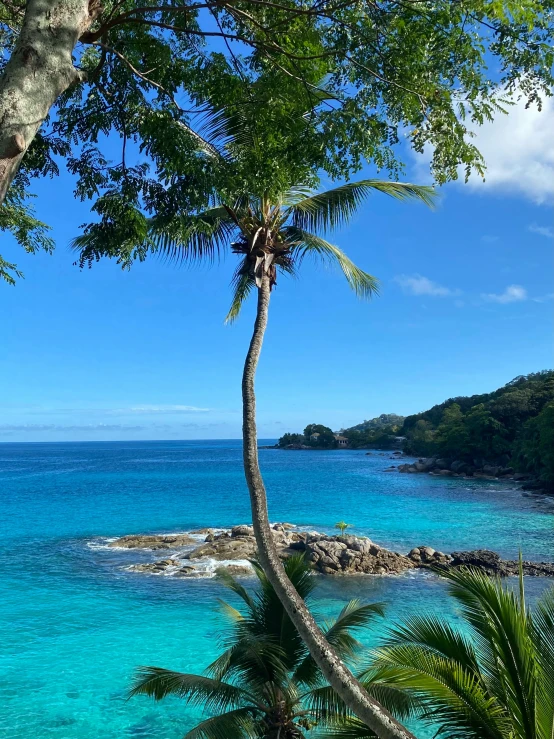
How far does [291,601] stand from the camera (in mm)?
4781

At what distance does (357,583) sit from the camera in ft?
70.4

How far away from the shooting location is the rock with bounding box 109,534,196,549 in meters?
28.4

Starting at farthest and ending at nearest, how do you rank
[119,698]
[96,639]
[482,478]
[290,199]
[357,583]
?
[482,478] → [357,583] → [96,639] → [119,698] → [290,199]

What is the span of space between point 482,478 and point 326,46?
67.3 m

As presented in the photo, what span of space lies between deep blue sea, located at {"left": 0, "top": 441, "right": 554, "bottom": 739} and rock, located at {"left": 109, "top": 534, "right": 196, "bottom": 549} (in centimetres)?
131

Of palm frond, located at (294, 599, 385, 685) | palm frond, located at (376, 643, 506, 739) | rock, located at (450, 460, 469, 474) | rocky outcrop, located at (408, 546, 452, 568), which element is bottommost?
rocky outcrop, located at (408, 546, 452, 568)

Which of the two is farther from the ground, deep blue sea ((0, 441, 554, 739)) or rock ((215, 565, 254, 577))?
rock ((215, 565, 254, 577))

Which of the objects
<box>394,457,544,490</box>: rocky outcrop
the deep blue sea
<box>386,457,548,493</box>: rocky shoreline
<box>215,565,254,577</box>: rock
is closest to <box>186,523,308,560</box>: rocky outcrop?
<box>215,565,254,577</box>: rock

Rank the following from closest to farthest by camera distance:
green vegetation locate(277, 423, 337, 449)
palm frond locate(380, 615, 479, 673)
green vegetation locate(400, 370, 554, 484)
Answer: palm frond locate(380, 615, 479, 673), green vegetation locate(400, 370, 554, 484), green vegetation locate(277, 423, 337, 449)

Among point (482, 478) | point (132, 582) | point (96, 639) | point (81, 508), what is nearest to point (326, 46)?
point (96, 639)

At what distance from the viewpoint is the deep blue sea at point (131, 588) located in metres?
13.4

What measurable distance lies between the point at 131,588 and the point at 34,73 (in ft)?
69.1

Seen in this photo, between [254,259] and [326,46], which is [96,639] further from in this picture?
[326,46]

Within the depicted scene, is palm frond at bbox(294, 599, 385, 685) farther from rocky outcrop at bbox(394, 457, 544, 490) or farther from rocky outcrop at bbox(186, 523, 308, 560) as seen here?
rocky outcrop at bbox(394, 457, 544, 490)
